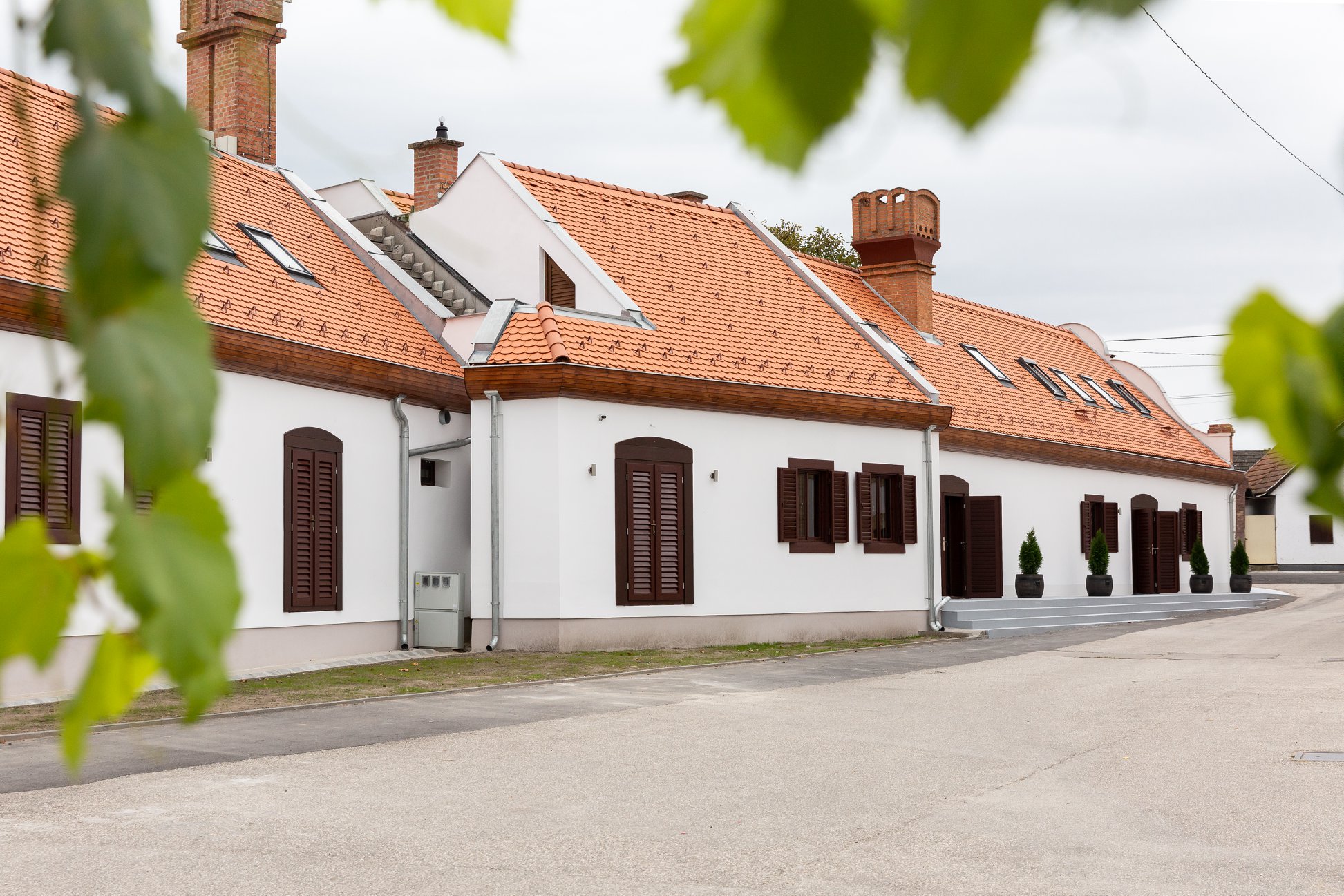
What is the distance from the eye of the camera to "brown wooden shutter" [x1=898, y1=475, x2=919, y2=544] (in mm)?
23375

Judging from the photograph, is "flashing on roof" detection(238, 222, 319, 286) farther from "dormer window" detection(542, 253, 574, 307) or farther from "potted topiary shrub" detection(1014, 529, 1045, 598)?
"potted topiary shrub" detection(1014, 529, 1045, 598)

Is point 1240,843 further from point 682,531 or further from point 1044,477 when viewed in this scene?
point 1044,477

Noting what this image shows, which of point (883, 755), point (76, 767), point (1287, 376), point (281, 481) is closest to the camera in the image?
point (1287, 376)

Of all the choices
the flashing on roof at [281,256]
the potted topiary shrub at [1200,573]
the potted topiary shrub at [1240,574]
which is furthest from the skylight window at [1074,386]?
the flashing on roof at [281,256]

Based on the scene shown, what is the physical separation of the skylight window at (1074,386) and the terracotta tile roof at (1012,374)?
0.28 metres

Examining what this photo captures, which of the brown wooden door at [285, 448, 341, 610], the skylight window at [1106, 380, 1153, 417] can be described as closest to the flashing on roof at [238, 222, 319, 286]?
the brown wooden door at [285, 448, 341, 610]

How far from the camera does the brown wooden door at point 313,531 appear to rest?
55.9 feet

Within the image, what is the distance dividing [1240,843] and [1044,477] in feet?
73.9

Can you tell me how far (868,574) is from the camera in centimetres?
2280

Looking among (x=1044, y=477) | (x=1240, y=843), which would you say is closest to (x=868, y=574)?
(x=1044, y=477)

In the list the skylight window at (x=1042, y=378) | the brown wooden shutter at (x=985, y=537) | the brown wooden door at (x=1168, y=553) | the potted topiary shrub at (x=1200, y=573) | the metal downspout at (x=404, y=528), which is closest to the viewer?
the metal downspout at (x=404, y=528)

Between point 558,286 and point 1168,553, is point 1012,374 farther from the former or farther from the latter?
point 558,286

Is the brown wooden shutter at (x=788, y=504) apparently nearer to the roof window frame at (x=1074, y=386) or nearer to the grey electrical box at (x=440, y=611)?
the grey electrical box at (x=440, y=611)

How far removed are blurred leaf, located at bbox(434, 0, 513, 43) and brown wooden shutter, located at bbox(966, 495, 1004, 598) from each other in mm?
27332
